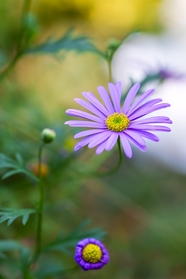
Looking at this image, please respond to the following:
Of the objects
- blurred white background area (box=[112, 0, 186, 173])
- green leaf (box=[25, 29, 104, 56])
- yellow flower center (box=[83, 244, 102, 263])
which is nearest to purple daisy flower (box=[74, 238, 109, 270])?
yellow flower center (box=[83, 244, 102, 263])

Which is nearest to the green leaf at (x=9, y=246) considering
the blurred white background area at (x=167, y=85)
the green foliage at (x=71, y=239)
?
the green foliage at (x=71, y=239)

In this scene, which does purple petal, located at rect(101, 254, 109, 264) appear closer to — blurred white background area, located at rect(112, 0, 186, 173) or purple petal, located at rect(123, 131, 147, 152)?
purple petal, located at rect(123, 131, 147, 152)

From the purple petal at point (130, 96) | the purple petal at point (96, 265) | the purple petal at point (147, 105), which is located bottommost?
the purple petal at point (96, 265)

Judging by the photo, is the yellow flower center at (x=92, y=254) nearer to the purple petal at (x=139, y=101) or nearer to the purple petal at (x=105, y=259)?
the purple petal at (x=105, y=259)

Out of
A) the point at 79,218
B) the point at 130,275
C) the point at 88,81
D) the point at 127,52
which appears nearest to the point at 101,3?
the point at 127,52

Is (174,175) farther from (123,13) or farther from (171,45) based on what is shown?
(123,13)
